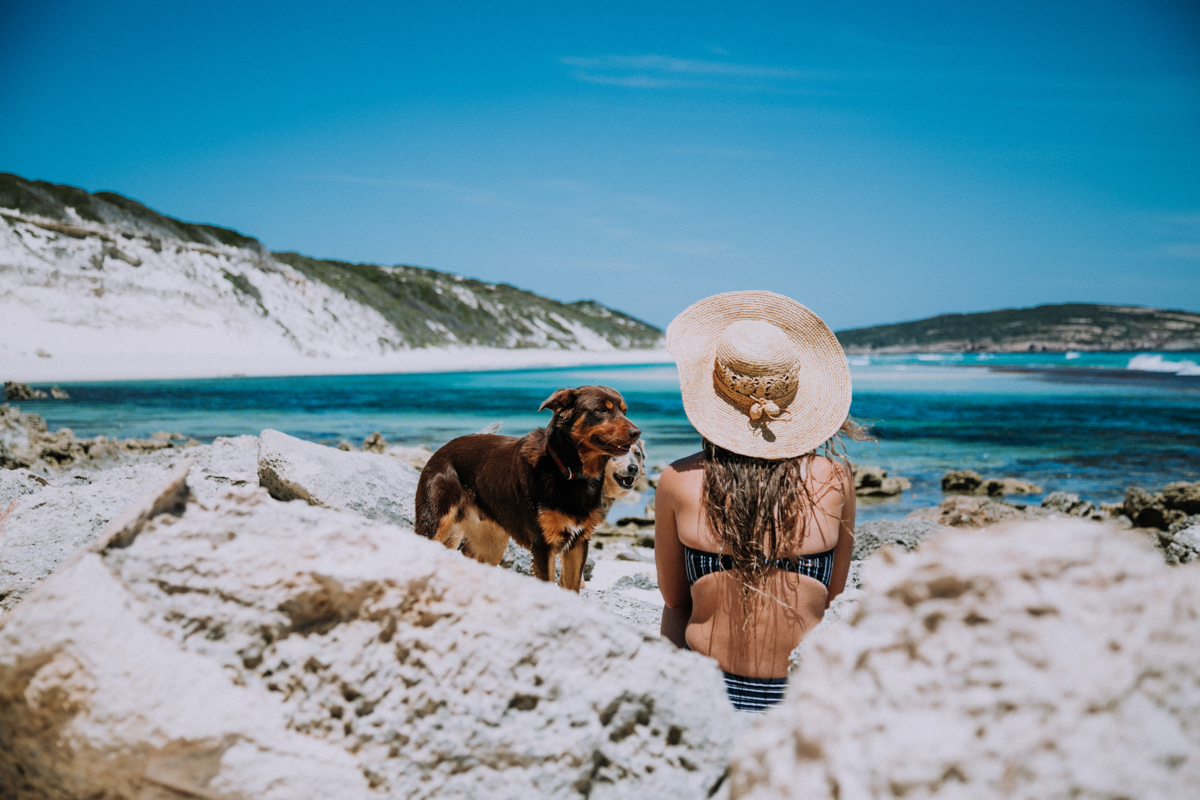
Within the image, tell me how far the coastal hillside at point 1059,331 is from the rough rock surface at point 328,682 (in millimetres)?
112475

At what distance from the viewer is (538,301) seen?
123938mm

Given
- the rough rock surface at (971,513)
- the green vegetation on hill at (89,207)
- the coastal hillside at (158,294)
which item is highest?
the green vegetation on hill at (89,207)

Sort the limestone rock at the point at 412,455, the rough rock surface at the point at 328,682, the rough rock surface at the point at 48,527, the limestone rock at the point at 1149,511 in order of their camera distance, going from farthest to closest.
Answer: the limestone rock at the point at 412,455, the limestone rock at the point at 1149,511, the rough rock surface at the point at 48,527, the rough rock surface at the point at 328,682

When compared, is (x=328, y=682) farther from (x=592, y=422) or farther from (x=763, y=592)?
(x=592, y=422)

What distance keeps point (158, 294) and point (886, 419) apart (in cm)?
4236

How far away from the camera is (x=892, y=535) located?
795 centimetres

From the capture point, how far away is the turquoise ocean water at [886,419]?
16.1 m

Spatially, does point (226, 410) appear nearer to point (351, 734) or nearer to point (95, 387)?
point (95, 387)

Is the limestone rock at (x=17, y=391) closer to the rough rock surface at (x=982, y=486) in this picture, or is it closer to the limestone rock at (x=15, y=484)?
the limestone rock at (x=15, y=484)

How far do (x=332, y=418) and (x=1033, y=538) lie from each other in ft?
83.8

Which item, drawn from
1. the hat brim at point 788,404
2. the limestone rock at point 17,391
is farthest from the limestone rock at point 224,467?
the limestone rock at point 17,391

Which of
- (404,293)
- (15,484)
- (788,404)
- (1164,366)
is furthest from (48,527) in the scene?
(404,293)

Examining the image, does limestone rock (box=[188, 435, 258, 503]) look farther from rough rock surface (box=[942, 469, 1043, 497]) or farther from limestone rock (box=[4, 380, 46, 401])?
limestone rock (box=[4, 380, 46, 401])

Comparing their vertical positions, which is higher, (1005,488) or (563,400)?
(563,400)
